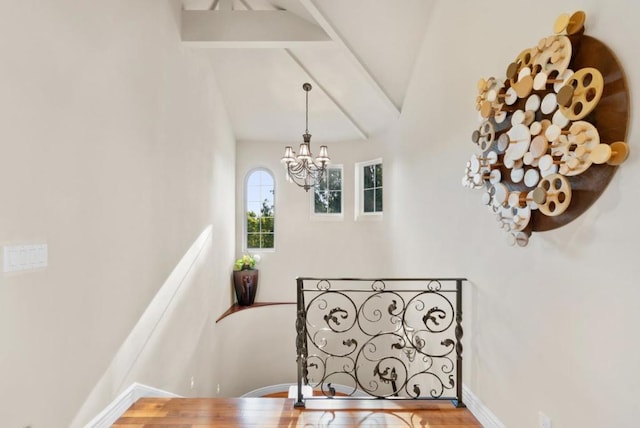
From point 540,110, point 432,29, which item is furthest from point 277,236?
point 540,110

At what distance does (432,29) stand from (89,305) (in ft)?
11.3

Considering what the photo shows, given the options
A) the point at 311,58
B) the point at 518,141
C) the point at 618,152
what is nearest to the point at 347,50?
the point at 311,58

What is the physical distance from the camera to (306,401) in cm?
246

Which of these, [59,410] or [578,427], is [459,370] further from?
[59,410]

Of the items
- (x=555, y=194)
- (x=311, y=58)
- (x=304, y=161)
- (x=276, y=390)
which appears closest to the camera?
(x=555, y=194)

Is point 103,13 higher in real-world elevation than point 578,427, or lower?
higher

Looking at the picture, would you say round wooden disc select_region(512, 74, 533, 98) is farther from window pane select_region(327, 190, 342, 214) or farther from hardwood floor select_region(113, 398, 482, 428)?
window pane select_region(327, 190, 342, 214)

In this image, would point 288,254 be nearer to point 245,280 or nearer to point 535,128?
point 245,280

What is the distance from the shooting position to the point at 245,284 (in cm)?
588

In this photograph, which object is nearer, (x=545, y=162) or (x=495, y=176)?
(x=545, y=162)

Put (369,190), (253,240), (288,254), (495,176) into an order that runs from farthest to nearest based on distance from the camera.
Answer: (253,240) → (288,254) → (369,190) → (495,176)

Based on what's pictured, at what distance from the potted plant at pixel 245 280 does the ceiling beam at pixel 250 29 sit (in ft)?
11.8

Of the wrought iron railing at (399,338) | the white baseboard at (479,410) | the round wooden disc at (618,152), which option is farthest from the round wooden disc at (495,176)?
the white baseboard at (479,410)

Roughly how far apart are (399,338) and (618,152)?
327cm
